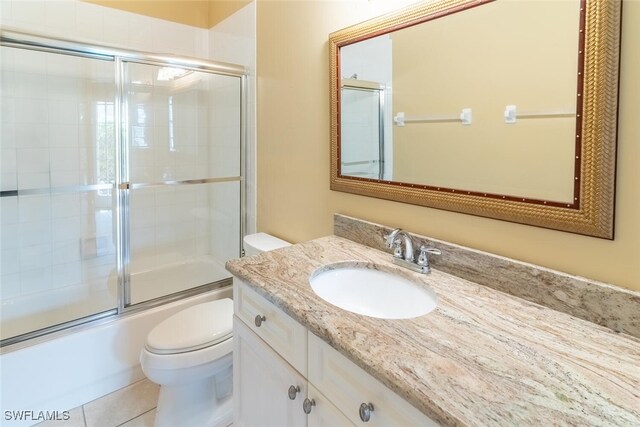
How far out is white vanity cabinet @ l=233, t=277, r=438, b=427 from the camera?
750 millimetres

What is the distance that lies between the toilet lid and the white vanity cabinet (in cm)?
34

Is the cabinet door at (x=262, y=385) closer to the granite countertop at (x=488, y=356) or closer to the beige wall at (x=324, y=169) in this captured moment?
the granite countertop at (x=488, y=356)

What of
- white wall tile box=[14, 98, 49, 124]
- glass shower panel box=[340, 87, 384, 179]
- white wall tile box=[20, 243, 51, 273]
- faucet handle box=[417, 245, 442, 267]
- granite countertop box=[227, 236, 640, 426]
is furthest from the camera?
white wall tile box=[20, 243, 51, 273]

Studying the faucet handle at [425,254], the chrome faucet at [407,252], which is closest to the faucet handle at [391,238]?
the chrome faucet at [407,252]

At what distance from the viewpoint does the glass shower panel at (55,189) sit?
2.09 meters

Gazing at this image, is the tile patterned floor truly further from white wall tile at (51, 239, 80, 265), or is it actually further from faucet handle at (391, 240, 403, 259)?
faucet handle at (391, 240, 403, 259)

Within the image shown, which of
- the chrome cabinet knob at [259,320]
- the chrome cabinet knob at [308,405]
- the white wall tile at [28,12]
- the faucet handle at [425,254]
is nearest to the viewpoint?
the chrome cabinet knob at [308,405]

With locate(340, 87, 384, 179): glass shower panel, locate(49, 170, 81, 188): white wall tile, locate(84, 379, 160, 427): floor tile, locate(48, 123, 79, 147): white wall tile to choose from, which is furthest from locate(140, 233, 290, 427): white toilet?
locate(48, 123, 79, 147): white wall tile

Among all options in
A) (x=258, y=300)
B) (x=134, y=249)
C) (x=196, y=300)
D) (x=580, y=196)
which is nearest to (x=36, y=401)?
(x=196, y=300)

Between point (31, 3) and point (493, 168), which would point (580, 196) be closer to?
point (493, 168)

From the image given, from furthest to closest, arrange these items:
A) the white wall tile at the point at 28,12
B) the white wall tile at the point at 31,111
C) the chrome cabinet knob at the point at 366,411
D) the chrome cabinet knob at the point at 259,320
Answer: the white wall tile at the point at 31,111, the white wall tile at the point at 28,12, the chrome cabinet knob at the point at 259,320, the chrome cabinet knob at the point at 366,411

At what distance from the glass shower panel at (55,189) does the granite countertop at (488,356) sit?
177cm

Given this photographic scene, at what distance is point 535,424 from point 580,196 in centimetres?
59

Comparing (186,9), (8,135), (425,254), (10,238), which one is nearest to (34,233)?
(10,238)
